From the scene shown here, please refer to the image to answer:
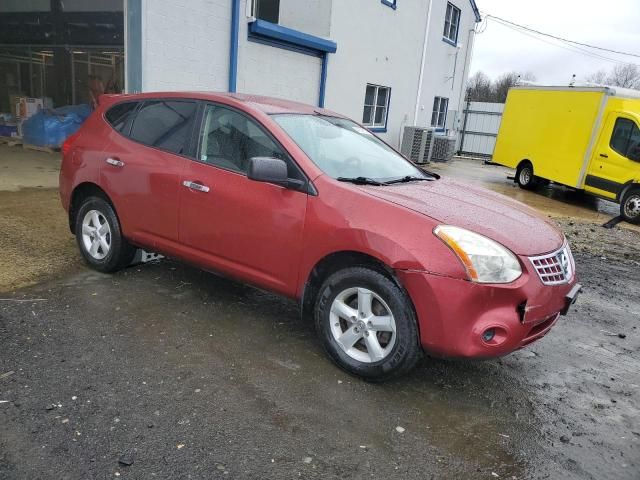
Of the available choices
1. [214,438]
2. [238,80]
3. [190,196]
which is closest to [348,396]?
[214,438]

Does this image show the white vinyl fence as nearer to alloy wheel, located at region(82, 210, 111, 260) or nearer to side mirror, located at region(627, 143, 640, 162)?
side mirror, located at region(627, 143, 640, 162)

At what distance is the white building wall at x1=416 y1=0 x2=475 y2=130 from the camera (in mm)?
17672

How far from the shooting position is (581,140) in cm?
1239

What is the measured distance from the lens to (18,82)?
17.1 meters

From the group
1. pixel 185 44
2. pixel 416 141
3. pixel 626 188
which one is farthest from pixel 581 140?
pixel 185 44

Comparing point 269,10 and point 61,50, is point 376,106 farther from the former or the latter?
point 61,50

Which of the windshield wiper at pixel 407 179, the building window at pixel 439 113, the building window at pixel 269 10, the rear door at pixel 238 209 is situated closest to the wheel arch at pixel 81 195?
the rear door at pixel 238 209

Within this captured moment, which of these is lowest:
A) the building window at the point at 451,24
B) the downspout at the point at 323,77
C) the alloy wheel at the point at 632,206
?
the alloy wheel at the point at 632,206

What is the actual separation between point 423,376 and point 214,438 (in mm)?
1549

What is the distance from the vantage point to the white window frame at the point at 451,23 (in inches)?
756

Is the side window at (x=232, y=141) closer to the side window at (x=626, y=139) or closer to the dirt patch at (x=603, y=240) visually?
the dirt patch at (x=603, y=240)

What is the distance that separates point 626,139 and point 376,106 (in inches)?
259

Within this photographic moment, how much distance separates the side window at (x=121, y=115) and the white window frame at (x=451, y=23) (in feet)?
53.0

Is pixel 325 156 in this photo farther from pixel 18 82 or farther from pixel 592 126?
pixel 18 82
